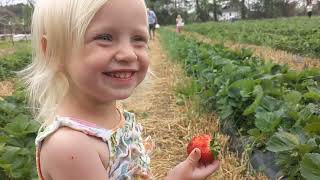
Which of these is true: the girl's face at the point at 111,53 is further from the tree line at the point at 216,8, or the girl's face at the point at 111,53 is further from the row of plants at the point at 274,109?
the tree line at the point at 216,8

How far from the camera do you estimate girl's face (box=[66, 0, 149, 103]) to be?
1415 mm

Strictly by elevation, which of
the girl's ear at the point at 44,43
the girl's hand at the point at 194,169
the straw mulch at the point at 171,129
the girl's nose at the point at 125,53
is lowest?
the straw mulch at the point at 171,129

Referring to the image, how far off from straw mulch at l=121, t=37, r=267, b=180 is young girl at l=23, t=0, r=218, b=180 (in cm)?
40

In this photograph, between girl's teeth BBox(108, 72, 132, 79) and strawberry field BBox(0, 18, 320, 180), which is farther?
strawberry field BBox(0, 18, 320, 180)

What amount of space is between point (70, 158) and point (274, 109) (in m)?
2.59

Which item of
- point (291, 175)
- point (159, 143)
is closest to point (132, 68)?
point (291, 175)

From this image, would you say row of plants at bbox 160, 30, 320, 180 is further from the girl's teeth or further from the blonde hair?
the blonde hair

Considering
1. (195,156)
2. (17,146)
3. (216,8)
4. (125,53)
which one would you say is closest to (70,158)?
(125,53)

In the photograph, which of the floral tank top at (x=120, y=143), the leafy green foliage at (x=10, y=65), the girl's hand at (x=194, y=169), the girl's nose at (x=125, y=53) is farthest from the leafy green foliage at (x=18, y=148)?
the leafy green foliage at (x=10, y=65)

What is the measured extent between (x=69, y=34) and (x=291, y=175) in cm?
181

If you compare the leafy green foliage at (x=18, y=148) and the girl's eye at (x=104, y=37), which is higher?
the girl's eye at (x=104, y=37)

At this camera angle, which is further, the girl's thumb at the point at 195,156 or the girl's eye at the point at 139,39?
the girl's thumb at the point at 195,156

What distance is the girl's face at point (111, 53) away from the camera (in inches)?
55.7

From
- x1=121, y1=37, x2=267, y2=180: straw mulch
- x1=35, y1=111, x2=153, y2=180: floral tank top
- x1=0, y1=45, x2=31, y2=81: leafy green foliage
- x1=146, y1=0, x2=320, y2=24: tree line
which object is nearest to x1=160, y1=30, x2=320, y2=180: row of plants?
x1=121, y1=37, x2=267, y2=180: straw mulch
